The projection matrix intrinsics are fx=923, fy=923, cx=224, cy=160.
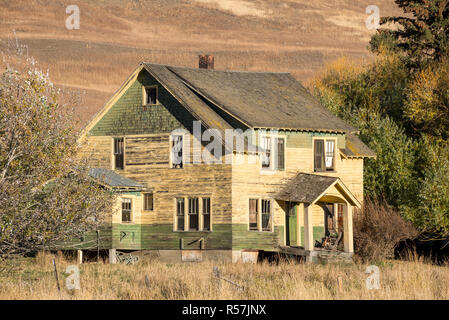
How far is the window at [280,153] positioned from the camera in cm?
4434

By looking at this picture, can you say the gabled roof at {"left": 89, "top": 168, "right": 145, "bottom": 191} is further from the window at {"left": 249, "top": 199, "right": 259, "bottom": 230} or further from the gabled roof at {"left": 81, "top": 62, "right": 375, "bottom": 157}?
the window at {"left": 249, "top": 199, "right": 259, "bottom": 230}

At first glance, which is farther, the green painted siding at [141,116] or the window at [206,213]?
the green painted siding at [141,116]

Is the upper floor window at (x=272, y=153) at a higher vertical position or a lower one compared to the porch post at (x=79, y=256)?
higher

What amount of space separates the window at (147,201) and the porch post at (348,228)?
9.35 metres

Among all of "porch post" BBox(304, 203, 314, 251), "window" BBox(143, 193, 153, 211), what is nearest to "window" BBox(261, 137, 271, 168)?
"porch post" BBox(304, 203, 314, 251)

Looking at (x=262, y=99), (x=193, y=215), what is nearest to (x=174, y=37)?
(x=262, y=99)

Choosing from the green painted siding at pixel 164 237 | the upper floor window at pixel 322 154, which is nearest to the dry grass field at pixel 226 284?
the green painted siding at pixel 164 237

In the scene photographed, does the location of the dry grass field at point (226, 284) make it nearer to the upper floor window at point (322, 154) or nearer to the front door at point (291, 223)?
the front door at point (291, 223)

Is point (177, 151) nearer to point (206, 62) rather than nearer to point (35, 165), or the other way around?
Answer: point (206, 62)

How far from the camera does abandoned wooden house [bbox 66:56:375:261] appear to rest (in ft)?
141

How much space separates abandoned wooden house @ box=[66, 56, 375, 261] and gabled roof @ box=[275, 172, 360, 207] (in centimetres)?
6

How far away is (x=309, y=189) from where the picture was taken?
4309 cm

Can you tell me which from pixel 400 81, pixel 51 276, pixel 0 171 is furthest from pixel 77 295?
pixel 400 81
